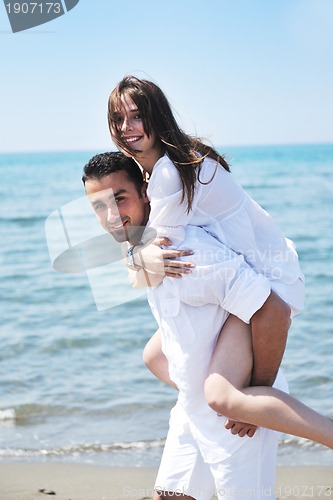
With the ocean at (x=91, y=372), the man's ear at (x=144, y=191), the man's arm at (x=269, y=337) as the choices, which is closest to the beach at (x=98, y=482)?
the ocean at (x=91, y=372)

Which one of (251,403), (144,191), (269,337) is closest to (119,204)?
(144,191)

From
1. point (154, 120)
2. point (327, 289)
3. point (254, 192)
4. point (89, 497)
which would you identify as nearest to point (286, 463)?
point (89, 497)

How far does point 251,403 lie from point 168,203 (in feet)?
2.46

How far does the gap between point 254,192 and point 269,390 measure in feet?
67.5

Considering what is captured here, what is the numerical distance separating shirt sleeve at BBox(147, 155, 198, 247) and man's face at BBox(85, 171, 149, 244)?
22cm

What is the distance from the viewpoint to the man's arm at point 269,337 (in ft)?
8.42

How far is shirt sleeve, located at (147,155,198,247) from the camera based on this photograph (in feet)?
8.51

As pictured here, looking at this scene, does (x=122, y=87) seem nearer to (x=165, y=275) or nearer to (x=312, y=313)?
(x=165, y=275)

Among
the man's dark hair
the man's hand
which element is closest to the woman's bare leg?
the man's hand

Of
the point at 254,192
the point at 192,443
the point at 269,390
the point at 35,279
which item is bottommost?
the point at 254,192

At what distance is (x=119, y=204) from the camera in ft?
9.44

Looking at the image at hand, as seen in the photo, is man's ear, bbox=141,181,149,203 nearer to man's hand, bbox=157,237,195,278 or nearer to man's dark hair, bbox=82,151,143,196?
man's dark hair, bbox=82,151,143,196

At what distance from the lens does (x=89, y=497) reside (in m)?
4.03

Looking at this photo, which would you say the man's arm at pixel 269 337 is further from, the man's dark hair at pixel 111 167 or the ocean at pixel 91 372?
the ocean at pixel 91 372
